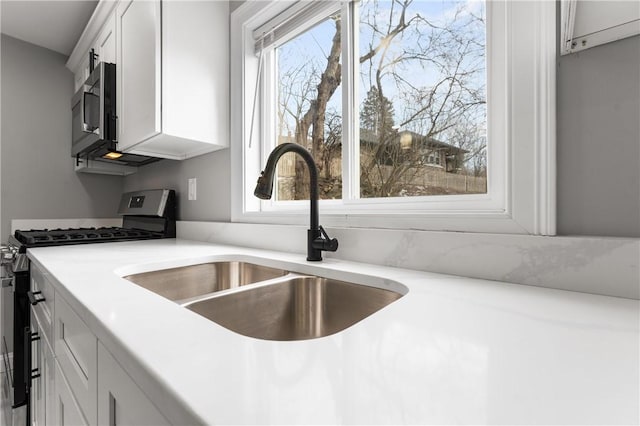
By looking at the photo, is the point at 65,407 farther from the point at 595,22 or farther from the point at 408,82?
the point at 595,22

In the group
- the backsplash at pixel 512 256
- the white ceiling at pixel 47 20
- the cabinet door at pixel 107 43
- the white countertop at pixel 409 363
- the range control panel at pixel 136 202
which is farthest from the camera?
the range control panel at pixel 136 202

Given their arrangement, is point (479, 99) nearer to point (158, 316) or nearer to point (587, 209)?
point (587, 209)

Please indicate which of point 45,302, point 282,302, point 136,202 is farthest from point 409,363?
point 136,202

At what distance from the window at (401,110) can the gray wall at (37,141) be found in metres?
1.83

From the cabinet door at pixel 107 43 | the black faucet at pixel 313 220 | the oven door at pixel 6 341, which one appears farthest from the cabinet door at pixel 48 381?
the cabinet door at pixel 107 43

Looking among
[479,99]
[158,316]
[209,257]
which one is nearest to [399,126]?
[479,99]

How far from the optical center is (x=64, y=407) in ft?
2.58

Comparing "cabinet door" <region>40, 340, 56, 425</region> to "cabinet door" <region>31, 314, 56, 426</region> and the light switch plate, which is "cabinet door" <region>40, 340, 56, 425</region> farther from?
the light switch plate

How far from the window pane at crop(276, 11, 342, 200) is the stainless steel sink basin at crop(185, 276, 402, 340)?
1.81ft

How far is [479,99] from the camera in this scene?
0.94 m

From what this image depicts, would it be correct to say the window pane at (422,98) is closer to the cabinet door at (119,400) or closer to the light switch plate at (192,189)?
the cabinet door at (119,400)

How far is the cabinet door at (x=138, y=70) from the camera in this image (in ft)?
4.49

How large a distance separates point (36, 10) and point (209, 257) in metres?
2.17

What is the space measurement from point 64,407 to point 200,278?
0.48 metres
